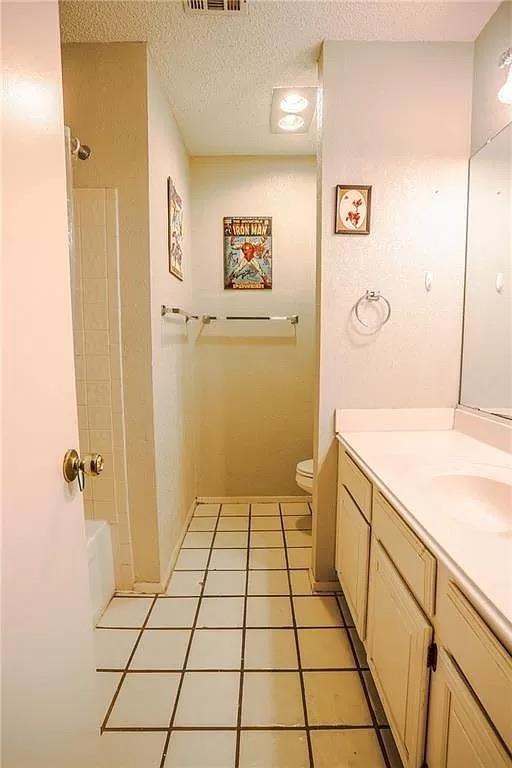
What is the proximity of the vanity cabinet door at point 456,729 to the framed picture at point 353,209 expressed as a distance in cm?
150

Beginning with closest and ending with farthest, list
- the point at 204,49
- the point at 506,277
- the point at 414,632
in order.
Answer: the point at 414,632 → the point at 506,277 → the point at 204,49

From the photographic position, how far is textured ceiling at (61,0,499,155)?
4.61ft

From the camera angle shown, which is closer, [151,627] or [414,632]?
[414,632]

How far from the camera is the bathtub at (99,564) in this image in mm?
1588

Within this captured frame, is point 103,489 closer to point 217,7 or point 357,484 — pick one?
point 357,484

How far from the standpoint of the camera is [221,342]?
→ 272 centimetres

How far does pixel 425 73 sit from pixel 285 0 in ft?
2.13

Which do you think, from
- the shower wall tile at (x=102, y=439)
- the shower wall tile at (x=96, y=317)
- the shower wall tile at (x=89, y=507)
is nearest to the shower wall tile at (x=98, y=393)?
the shower wall tile at (x=102, y=439)

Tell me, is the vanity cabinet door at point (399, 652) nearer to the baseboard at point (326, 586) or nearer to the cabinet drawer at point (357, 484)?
the cabinet drawer at point (357, 484)

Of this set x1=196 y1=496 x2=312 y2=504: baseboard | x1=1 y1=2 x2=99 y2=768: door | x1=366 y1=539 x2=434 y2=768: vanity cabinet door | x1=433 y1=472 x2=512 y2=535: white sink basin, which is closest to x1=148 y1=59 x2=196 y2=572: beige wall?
x1=196 y1=496 x2=312 y2=504: baseboard

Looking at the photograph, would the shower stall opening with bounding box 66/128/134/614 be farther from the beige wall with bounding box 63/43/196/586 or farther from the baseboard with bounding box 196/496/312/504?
the baseboard with bounding box 196/496/312/504

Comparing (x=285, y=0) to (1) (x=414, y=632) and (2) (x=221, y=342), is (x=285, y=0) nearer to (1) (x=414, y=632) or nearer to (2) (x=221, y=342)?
(2) (x=221, y=342)

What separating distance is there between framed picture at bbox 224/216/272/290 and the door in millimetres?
1910

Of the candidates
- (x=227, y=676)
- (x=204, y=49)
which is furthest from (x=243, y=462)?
(x=204, y=49)
